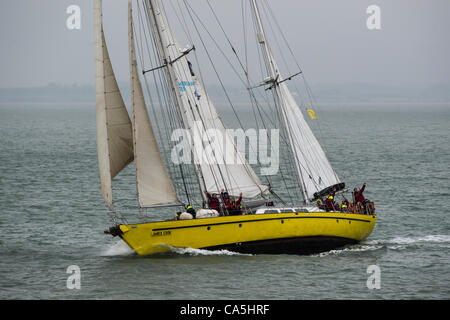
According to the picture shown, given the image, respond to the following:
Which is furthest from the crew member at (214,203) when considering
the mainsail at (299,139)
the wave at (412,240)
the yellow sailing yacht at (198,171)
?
the wave at (412,240)

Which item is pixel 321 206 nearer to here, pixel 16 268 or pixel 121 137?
pixel 121 137

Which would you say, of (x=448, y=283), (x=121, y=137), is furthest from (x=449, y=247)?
(x=121, y=137)

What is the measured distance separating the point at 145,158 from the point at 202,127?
4085mm

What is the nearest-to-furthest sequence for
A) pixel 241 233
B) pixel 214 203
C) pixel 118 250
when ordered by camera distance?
pixel 241 233 < pixel 214 203 < pixel 118 250

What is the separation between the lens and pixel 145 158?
1345 inches

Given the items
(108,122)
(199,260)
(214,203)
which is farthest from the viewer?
(214,203)

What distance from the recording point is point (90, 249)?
38.3 metres

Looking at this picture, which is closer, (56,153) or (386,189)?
(386,189)

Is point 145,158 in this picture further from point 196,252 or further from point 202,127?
point 196,252

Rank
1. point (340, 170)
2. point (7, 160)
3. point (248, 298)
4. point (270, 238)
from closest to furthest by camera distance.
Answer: point (248, 298)
point (270, 238)
point (340, 170)
point (7, 160)

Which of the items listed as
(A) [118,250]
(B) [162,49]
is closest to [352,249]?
(A) [118,250]

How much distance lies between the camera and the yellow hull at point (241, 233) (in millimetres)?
34031

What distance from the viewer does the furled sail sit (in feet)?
107

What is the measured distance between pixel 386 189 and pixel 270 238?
2771 cm
